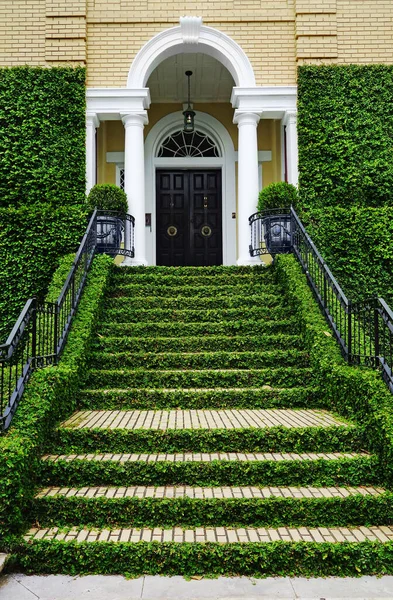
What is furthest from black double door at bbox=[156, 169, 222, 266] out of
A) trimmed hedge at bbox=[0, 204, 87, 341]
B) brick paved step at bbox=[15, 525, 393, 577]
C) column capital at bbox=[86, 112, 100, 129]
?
brick paved step at bbox=[15, 525, 393, 577]

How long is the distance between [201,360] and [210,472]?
2132 mm

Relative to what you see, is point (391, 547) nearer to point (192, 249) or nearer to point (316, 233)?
point (316, 233)

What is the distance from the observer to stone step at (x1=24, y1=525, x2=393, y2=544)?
3.62 m

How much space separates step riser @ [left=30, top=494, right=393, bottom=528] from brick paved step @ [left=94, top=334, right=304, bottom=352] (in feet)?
9.22

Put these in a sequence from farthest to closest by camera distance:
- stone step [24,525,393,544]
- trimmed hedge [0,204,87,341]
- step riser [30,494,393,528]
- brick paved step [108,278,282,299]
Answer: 1. trimmed hedge [0,204,87,341]
2. brick paved step [108,278,282,299]
3. step riser [30,494,393,528]
4. stone step [24,525,393,544]

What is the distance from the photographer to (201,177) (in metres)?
12.6

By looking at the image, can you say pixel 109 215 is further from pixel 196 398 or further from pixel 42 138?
pixel 196 398

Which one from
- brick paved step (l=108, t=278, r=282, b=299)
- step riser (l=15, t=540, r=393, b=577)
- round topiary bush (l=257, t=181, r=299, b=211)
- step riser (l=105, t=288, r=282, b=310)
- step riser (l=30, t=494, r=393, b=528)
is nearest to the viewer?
step riser (l=15, t=540, r=393, b=577)

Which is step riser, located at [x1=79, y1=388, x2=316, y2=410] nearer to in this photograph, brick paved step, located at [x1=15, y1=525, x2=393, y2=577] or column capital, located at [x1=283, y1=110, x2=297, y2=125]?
brick paved step, located at [x1=15, y1=525, x2=393, y2=577]

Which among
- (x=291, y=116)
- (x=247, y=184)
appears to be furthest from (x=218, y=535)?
(x=291, y=116)

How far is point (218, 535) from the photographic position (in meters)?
3.70

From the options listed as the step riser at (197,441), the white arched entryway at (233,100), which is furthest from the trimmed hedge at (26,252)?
the step riser at (197,441)

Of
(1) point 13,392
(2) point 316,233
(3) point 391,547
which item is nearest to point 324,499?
(3) point 391,547

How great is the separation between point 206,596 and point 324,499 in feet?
3.97
